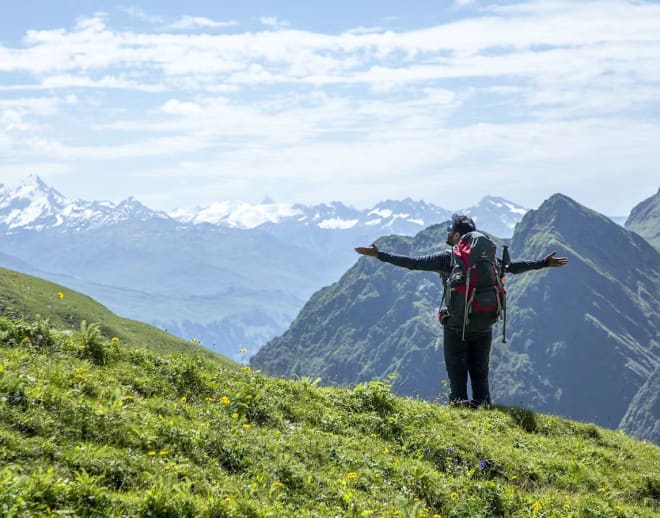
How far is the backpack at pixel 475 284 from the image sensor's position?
11938mm

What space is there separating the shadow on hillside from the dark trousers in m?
0.39

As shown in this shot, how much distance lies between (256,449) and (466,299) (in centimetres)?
557

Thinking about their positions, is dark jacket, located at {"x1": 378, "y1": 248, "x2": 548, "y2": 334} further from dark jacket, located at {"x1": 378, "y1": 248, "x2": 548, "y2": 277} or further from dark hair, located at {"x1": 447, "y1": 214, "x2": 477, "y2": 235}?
dark hair, located at {"x1": 447, "y1": 214, "x2": 477, "y2": 235}

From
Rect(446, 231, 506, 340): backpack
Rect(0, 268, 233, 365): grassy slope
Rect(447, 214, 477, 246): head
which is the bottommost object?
Rect(0, 268, 233, 365): grassy slope

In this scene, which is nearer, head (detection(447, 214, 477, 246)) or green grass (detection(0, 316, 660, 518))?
green grass (detection(0, 316, 660, 518))

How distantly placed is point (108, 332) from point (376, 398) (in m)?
97.9

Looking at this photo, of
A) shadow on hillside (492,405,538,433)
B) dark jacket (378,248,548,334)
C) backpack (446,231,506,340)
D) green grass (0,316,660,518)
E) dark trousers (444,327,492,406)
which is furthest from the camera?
dark trousers (444,327,492,406)

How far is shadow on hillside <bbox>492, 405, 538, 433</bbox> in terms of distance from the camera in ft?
39.7

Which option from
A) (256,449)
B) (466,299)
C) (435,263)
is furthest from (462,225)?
(256,449)

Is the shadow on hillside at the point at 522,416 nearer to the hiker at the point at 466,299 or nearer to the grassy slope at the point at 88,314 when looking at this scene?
the hiker at the point at 466,299

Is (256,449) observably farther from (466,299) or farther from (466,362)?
(466,362)

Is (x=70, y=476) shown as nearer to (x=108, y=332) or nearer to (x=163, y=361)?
(x=163, y=361)

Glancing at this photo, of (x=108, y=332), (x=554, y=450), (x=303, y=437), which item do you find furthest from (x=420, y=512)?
(x=108, y=332)

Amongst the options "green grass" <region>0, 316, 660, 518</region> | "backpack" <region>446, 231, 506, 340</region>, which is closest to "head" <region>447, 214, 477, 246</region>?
"backpack" <region>446, 231, 506, 340</region>
